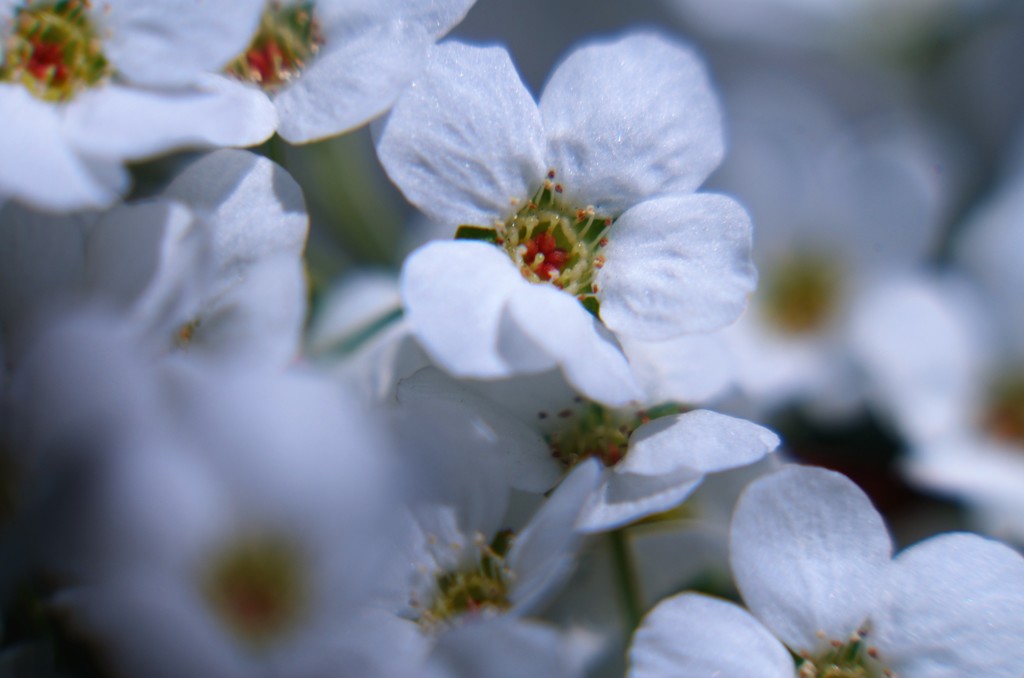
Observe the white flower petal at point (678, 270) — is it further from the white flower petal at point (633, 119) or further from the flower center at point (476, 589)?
the flower center at point (476, 589)

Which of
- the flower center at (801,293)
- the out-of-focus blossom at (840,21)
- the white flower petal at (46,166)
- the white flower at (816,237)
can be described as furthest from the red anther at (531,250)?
the out-of-focus blossom at (840,21)

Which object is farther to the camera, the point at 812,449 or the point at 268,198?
the point at 812,449

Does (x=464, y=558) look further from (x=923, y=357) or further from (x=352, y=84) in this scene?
(x=923, y=357)

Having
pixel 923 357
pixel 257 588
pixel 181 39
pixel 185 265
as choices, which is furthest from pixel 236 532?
pixel 923 357

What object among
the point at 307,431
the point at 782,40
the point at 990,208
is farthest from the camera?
the point at 782,40

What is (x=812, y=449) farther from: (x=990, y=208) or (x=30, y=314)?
(x=30, y=314)

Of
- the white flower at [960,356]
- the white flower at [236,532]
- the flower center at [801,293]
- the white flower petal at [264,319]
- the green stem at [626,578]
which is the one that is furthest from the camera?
the flower center at [801,293]

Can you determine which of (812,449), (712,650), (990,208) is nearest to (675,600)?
(712,650)
